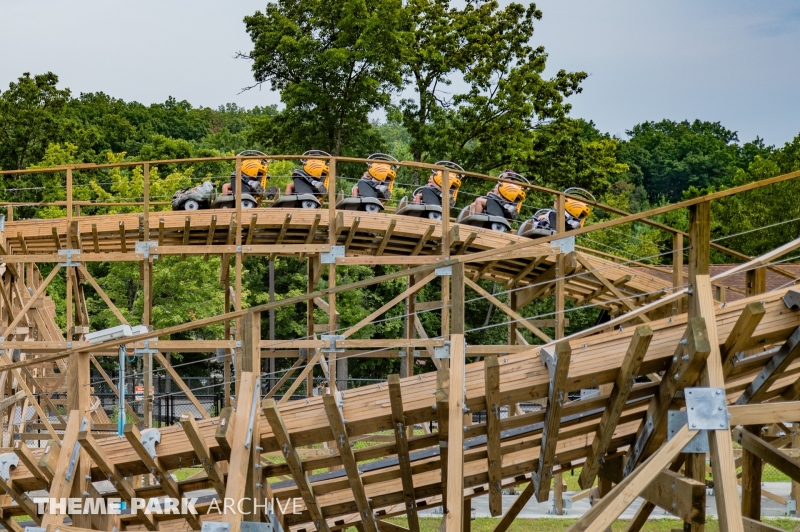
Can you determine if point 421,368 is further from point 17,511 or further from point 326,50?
point 17,511

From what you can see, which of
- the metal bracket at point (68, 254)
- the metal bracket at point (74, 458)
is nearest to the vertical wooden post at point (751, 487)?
the metal bracket at point (74, 458)

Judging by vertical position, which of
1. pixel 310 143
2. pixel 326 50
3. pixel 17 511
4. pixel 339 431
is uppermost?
pixel 326 50

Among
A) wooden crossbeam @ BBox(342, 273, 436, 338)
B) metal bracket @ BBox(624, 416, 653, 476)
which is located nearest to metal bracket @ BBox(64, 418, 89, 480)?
metal bracket @ BBox(624, 416, 653, 476)

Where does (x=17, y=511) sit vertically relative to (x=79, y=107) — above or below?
below

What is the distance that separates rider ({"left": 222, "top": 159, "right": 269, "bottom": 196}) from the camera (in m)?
16.9

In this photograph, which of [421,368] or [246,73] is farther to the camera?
[246,73]

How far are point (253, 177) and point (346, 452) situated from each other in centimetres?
1054

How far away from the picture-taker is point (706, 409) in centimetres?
614

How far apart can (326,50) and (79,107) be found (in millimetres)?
24046

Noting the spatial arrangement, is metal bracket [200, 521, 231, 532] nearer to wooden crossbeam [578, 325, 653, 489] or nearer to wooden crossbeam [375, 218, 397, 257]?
wooden crossbeam [578, 325, 653, 489]

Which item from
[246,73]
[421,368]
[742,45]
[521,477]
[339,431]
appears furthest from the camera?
[246,73]

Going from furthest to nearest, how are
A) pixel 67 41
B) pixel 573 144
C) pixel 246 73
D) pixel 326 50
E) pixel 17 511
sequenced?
1. pixel 246 73
2. pixel 67 41
3. pixel 573 144
4. pixel 326 50
5. pixel 17 511

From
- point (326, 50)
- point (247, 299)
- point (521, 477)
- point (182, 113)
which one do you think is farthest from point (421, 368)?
point (521, 477)

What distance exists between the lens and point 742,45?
49.5 metres
